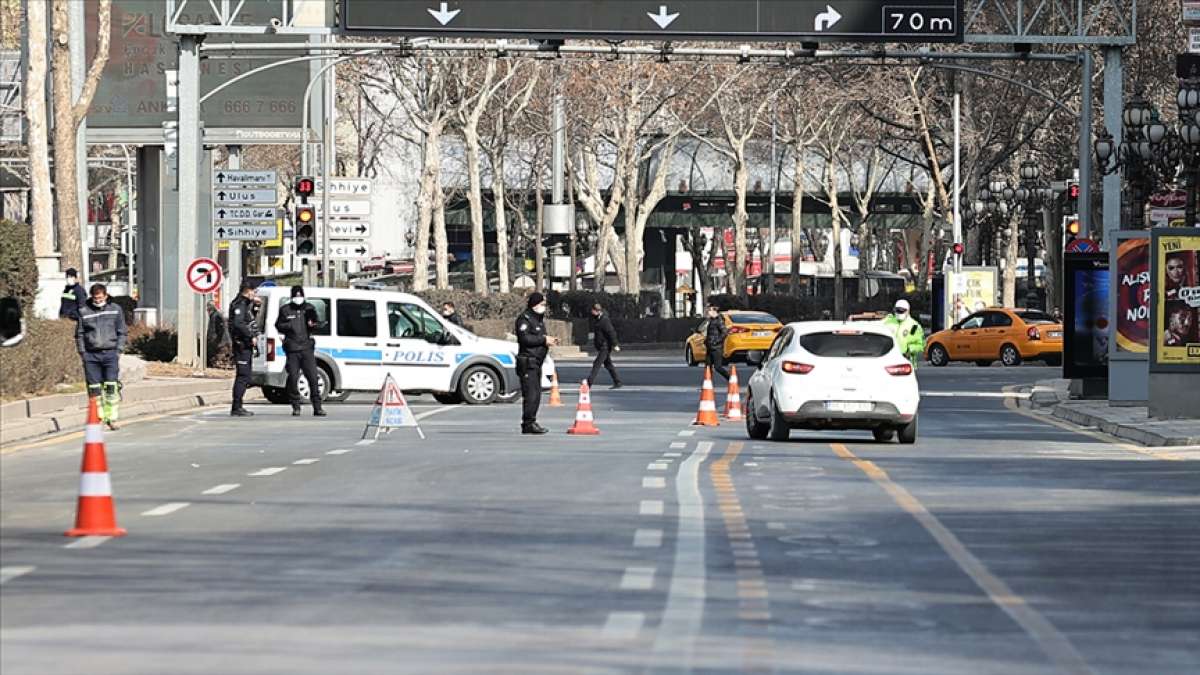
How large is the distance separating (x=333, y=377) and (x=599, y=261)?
51663 millimetres

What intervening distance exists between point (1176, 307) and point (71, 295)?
19483 mm

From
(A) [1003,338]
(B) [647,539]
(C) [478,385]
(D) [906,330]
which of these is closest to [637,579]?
(B) [647,539]

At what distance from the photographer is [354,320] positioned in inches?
1527

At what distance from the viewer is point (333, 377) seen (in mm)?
38719

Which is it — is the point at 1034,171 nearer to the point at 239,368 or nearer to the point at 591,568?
the point at 239,368

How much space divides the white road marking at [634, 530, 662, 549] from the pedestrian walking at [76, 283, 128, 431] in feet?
47.5

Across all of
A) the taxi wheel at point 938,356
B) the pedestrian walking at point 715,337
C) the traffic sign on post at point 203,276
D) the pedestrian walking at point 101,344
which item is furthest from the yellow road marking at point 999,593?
the taxi wheel at point 938,356

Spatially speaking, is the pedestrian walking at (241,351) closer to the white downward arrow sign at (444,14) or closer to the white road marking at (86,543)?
the white downward arrow sign at (444,14)

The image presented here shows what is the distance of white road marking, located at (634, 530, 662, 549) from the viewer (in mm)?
15586

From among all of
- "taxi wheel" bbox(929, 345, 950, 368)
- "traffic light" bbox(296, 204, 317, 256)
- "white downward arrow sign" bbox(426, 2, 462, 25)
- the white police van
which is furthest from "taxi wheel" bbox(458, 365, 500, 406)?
"taxi wheel" bbox(929, 345, 950, 368)

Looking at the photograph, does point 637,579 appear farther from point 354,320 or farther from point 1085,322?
point 1085,322

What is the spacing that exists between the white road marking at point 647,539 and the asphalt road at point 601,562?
20 millimetres

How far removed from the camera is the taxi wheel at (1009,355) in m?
62.2

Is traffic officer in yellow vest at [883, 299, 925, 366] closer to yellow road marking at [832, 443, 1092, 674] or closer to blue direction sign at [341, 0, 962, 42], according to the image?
blue direction sign at [341, 0, 962, 42]
